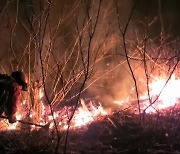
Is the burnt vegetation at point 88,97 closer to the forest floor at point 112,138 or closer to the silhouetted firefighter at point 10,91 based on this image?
the forest floor at point 112,138

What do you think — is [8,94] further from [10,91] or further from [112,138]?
[112,138]

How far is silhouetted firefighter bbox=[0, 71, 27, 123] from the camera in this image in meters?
7.36

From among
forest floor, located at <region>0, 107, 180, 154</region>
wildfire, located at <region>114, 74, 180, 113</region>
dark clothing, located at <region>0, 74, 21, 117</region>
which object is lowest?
forest floor, located at <region>0, 107, 180, 154</region>

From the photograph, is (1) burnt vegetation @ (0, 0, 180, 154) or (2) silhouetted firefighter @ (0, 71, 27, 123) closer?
(1) burnt vegetation @ (0, 0, 180, 154)

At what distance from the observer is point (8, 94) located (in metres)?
7.48

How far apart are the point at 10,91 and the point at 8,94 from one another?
67mm

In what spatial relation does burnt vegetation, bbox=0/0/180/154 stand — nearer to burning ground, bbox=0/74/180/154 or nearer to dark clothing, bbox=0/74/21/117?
burning ground, bbox=0/74/180/154

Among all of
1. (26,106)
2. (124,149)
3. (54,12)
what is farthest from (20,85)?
(54,12)

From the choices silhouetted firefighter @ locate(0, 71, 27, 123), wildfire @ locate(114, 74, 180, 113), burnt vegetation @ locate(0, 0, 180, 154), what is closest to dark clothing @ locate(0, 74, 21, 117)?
silhouetted firefighter @ locate(0, 71, 27, 123)

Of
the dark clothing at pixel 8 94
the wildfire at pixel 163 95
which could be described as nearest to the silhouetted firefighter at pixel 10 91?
the dark clothing at pixel 8 94

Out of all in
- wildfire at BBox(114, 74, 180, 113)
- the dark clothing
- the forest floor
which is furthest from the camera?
wildfire at BBox(114, 74, 180, 113)

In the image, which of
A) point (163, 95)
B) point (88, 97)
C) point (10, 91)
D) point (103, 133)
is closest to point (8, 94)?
point (10, 91)

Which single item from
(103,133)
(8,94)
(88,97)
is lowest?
(103,133)

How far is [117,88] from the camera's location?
512 inches
